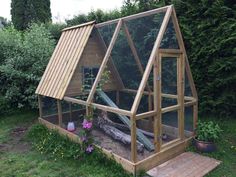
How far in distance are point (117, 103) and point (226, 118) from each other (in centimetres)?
246

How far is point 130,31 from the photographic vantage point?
4.85 meters

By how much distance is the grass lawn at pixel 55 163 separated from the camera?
156 inches

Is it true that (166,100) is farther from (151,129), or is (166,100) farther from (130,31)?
(130,31)

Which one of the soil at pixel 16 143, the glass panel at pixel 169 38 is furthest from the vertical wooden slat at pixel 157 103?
the soil at pixel 16 143

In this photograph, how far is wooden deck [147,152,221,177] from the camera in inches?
151

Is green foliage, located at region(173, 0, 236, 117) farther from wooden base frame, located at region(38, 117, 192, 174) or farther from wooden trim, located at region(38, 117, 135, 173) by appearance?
wooden trim, located at region(38, 117, 135, 173)

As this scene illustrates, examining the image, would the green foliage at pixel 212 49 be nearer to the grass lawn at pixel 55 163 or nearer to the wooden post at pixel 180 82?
the grass lawn at pixel 55 163

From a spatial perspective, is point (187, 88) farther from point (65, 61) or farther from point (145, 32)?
point (65, 61)

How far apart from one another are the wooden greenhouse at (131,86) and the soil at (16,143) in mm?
625

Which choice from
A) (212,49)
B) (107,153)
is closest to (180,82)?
(212,49)

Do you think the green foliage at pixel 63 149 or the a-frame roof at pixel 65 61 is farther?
the a-frame roof at pixel 65 61

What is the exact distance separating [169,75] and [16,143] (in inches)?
146

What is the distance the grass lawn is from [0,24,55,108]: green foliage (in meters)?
1.77

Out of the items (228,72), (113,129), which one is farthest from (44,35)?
(228,72)
